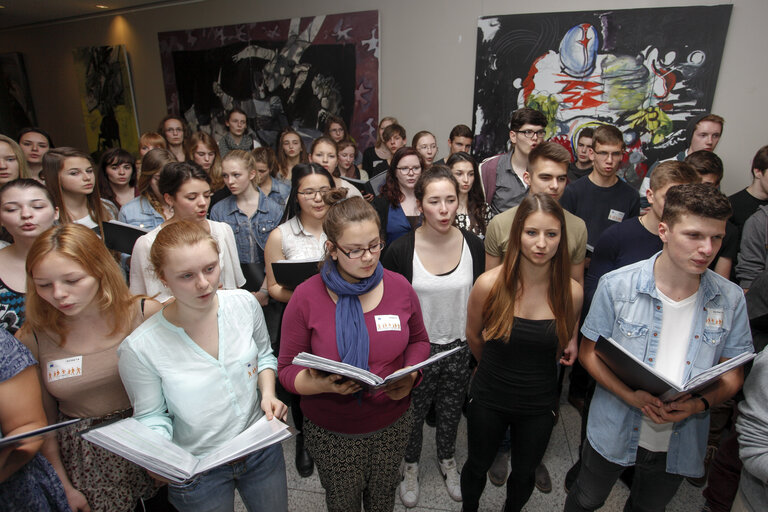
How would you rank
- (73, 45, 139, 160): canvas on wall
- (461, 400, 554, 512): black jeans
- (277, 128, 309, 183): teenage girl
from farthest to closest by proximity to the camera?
(73, 45, 139, 160): canvas on wall → (277, 128, 309, 183): teenage girl → (461, 400, 554, 512): black jeans

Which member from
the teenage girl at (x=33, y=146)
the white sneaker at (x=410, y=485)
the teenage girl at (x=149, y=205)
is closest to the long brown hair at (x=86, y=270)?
the teenage girl at (x=149, y=205)

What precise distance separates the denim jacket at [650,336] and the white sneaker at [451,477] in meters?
0.86

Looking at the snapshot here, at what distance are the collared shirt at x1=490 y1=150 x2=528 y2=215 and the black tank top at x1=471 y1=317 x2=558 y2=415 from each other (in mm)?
1469

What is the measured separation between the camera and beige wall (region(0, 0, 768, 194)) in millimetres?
3551

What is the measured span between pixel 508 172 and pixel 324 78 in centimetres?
336

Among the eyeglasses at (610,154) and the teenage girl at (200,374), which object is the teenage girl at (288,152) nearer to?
the eyeglasses at (610,154)

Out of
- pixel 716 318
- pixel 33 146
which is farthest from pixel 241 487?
pixel 33 146

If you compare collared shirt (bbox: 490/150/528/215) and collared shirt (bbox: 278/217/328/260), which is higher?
collared shirt (bbox: 490/150/528/215)

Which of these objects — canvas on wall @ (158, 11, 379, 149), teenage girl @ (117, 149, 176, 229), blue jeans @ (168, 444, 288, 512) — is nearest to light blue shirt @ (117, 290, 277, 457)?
blue jeans @ (168, 444, 288, 512)

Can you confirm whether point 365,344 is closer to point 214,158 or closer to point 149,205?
point 149,205

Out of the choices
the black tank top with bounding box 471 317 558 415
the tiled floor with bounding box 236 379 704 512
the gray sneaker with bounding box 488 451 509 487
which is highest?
the black tank top with bounding box 471 317 558 415

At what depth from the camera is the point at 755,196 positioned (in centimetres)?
268

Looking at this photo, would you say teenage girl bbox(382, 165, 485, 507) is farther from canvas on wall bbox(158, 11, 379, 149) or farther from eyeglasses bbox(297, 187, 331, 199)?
canvas on wall bbox(158, 11, 379, 149)

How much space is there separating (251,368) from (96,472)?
655mm
